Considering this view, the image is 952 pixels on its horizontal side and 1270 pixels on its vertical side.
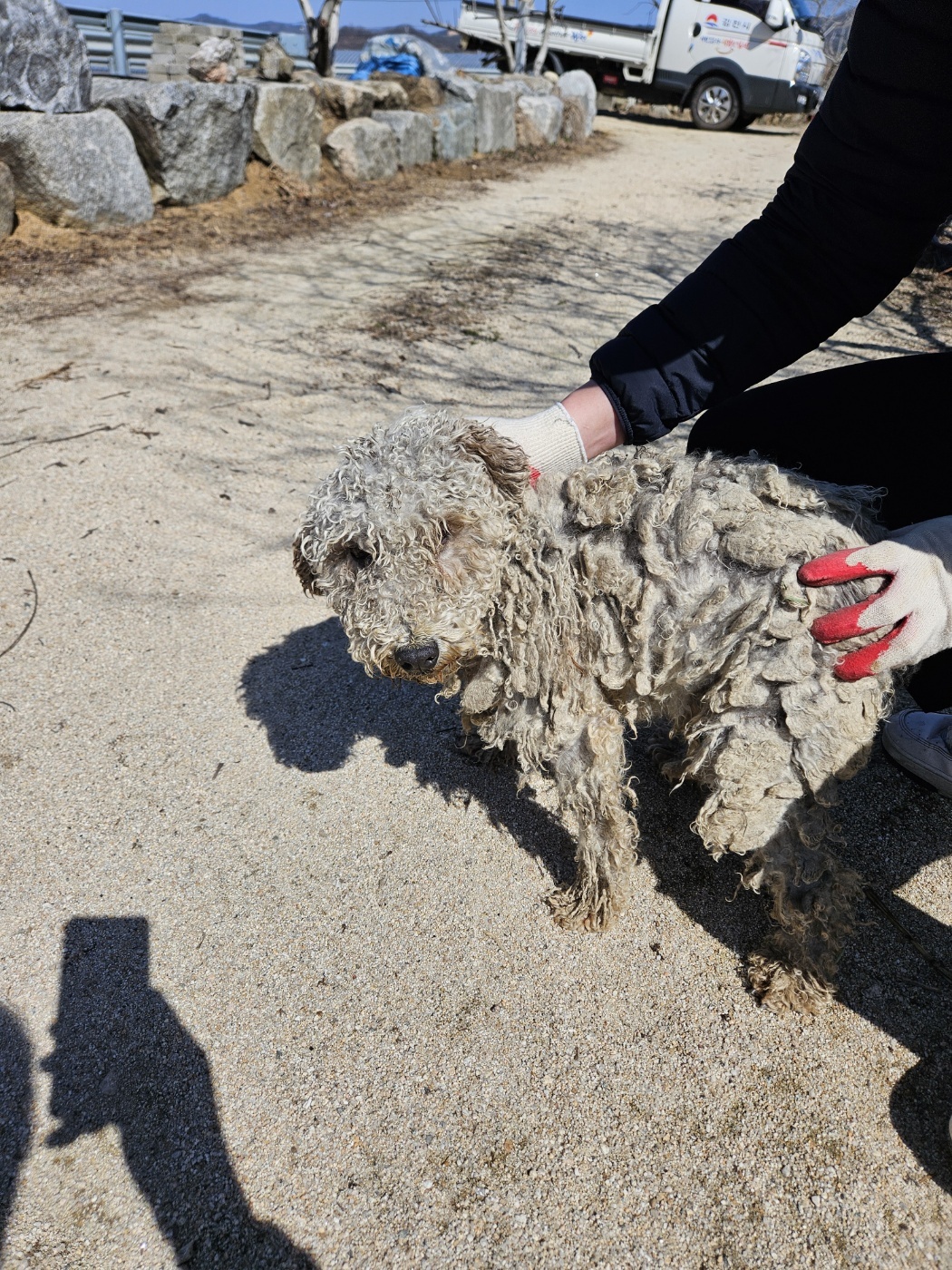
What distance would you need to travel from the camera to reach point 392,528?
7.27 ft

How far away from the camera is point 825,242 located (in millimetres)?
2420

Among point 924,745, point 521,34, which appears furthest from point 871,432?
point 521,34

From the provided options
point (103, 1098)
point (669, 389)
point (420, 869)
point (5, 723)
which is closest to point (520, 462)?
point (669, 389)

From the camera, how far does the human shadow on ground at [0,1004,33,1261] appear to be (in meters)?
2.09

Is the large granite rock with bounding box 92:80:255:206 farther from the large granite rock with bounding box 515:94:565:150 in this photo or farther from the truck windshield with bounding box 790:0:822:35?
the truck windshield with bounding box 790:0:822:35

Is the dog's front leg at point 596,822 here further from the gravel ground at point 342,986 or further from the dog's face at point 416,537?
the dog's face at point 416,537

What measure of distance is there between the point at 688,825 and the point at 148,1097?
6.61 feet

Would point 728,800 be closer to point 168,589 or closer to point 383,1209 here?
point 383,1209

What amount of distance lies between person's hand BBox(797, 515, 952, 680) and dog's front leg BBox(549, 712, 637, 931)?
73 centimetres

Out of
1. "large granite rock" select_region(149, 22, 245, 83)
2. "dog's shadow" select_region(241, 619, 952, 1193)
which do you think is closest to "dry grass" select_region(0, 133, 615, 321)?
"large granite rock" select_region(149, 22, 245, 83)

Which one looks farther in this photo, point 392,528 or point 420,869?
point 420,869

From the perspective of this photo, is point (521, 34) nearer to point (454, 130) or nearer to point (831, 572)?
point (454, 130)

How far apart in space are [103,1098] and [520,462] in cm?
213

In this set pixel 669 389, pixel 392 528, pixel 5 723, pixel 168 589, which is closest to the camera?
pixel 392 528
